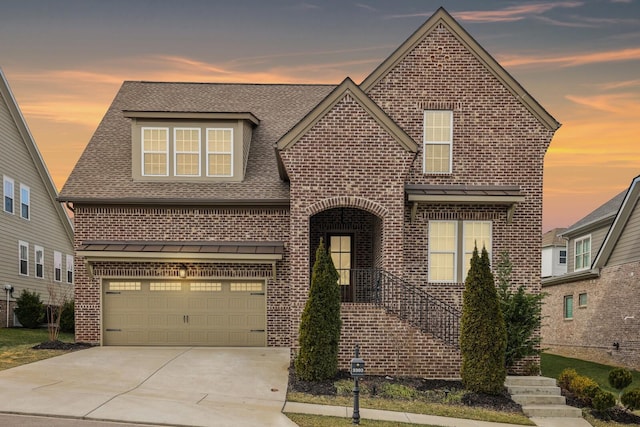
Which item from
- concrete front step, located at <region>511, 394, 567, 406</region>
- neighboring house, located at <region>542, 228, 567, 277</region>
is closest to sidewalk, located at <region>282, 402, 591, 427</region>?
concrete front step, located at <region>511, 394, 567, 406</region>

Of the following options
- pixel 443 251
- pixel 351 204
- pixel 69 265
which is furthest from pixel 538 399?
pixel 69 265

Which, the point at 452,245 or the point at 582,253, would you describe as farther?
the point at 582,253

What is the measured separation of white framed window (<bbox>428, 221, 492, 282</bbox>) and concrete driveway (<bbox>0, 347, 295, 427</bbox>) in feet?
17.6

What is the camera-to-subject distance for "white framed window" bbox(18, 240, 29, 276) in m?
30.8

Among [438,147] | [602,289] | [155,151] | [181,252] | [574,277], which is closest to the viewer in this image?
[438,147]

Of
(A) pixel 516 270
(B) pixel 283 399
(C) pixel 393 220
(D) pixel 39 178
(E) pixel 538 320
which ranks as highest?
(D) pixel 39 178

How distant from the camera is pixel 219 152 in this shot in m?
23.3

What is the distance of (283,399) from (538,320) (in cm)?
778

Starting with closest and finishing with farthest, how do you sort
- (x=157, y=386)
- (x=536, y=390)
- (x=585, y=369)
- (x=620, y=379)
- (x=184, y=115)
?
(x=157, y=386) → (x=620, y=379) → (x=536, y=390) → (x=184, y=115) → (x=585, y=369)

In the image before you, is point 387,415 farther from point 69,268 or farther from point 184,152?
point 69,268

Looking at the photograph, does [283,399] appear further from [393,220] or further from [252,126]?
[252,126]

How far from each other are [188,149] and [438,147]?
27.4ft

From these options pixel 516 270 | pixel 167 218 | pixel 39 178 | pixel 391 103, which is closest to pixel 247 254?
pixel 167 218

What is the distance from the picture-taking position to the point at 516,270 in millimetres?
20812
